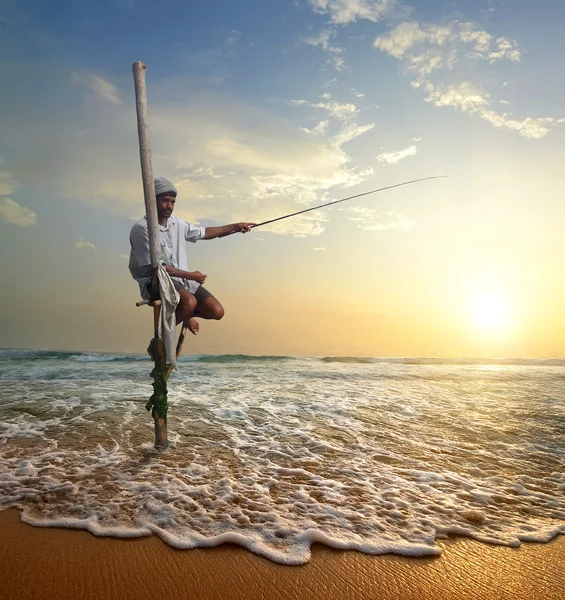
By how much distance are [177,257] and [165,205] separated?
68cm

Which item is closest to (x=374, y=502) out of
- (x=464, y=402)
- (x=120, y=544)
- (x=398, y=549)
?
(x=398, y=549)

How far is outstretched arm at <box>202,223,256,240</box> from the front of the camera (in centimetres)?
592

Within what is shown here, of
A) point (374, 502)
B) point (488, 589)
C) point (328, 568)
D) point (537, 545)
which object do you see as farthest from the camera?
point (374, 502)

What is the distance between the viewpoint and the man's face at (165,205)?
17.7 feet

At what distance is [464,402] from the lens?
9.03m

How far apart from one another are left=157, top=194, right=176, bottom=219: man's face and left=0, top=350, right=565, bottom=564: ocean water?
2.96m

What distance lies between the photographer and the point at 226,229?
5.98m

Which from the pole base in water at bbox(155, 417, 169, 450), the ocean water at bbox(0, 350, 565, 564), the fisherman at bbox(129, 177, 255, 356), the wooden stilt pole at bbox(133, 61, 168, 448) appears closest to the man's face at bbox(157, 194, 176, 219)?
the fisherman at bbox(129, 177, 255, 356)

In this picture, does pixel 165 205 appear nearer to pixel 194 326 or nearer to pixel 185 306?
pixel 185 306

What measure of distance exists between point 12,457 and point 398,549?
430cm

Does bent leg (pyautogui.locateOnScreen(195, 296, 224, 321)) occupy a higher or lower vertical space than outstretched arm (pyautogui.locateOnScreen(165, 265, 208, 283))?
lower

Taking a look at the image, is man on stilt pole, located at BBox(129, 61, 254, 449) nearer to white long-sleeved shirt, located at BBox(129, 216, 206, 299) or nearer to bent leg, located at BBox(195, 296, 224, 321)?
Answer: white long-sleeved shirt, located at BBox(129, 216, 206, 299)

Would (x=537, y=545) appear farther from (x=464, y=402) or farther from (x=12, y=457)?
(x=464, y=402)

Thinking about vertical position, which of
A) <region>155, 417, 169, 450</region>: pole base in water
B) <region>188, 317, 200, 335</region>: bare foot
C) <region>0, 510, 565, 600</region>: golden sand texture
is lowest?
<region>0, 510, 565, 600</region>: golden sand texture
